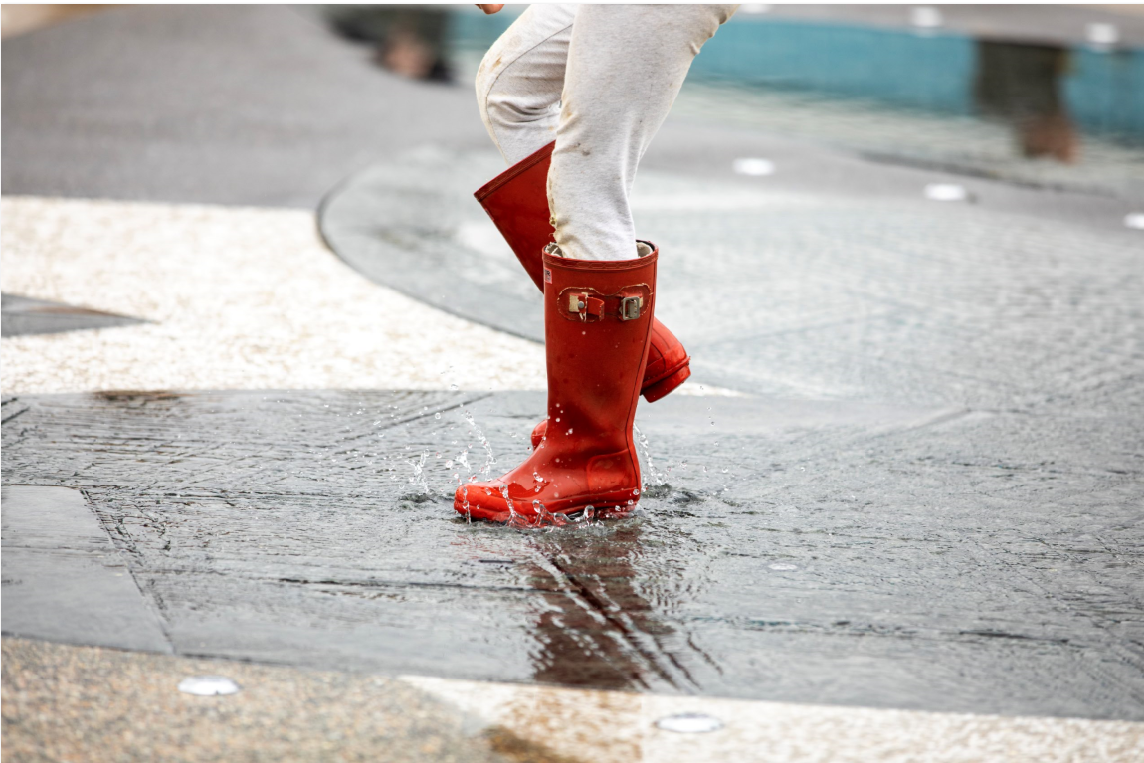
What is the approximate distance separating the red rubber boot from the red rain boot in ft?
0.38

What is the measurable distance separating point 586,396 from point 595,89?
480 mm

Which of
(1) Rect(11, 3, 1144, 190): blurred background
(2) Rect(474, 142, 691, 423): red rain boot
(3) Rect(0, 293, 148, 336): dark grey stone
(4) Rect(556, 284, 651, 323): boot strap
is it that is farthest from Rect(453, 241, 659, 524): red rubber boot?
(1) Rect(11, 3, 1144, 190): blurred background

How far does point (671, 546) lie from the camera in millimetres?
2035

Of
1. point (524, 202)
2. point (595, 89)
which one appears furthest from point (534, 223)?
point (595, 89)

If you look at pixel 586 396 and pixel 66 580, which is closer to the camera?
pixel 66 580

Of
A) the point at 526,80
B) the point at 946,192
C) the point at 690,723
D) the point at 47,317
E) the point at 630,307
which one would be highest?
the point at 526,80

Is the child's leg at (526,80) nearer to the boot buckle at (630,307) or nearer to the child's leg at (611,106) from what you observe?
A: the child's leg at (611,106)

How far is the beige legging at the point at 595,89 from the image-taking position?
195 cm

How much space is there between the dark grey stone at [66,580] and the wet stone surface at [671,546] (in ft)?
0.11

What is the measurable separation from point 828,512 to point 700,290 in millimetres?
1505

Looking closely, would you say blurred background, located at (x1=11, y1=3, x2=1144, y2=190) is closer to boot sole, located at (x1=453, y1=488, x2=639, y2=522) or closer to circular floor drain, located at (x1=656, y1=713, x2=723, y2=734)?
boot sole, located at (x1=453, y1=488, x2=639, y2=522)

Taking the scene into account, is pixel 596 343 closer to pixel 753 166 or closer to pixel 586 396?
pixel 586 396

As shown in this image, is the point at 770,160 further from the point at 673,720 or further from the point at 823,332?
the point at 673,720

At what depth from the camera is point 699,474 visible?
236cm
